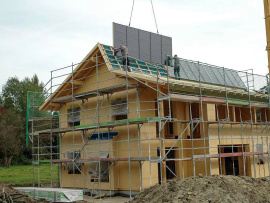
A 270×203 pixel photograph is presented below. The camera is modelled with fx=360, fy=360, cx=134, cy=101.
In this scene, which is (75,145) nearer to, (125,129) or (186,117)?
(125,129)

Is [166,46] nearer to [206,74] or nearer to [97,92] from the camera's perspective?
[206,74]

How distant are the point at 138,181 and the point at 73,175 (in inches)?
193

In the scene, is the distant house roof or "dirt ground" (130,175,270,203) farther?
the distant house roof

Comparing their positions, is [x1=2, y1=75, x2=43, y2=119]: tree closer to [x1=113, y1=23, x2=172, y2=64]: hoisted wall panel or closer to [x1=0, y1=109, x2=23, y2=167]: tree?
[x1=0, y1=109, x2=23, y2=167]: tree

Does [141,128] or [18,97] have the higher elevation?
[18,97]

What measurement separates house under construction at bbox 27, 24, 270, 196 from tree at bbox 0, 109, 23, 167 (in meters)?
26.4

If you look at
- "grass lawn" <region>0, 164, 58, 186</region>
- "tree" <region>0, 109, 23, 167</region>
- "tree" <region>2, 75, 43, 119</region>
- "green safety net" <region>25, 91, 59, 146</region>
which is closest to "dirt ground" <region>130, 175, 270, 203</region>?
"green safety net" <region>25, 91, 59, 146</region>

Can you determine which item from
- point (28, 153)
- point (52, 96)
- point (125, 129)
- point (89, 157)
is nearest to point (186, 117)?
point (125, 129)

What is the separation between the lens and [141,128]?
17.7 m

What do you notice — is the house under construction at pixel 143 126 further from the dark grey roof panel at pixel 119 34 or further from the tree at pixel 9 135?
the tree at pixel 9 135

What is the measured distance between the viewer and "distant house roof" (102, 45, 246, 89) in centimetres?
1950

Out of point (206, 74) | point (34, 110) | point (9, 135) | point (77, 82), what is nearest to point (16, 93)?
point (9, 135)

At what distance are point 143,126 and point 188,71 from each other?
5662mm

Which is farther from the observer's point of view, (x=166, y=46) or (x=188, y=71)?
(x=166, y=46)
